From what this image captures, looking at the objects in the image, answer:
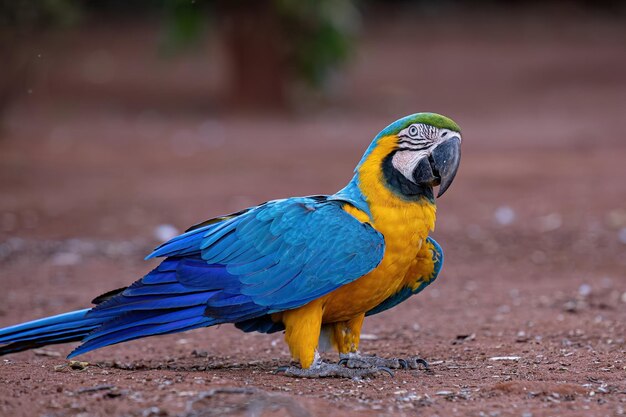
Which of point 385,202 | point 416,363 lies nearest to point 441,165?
point 385,202

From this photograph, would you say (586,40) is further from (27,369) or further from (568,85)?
(27,369)

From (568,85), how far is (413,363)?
12.7 meters

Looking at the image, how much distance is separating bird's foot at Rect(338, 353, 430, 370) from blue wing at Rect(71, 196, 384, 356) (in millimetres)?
406

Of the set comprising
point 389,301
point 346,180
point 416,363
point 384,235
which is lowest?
point 416,363

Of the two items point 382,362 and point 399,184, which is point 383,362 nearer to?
point 382,362

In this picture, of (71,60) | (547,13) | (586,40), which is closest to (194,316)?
(71,60)

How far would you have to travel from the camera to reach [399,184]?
12.9ft

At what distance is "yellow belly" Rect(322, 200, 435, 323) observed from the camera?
3.87 meters

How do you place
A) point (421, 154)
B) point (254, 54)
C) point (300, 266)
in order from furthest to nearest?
point (254, 54), point (421, 154), point (300, 266)

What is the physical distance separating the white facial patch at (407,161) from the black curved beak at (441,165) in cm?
2

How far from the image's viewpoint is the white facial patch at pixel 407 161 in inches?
154

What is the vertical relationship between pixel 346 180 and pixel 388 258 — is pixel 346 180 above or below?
above

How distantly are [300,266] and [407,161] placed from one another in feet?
2.07

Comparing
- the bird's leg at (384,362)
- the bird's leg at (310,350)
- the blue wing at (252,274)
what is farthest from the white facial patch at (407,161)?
the bird's leg at (384,362)
